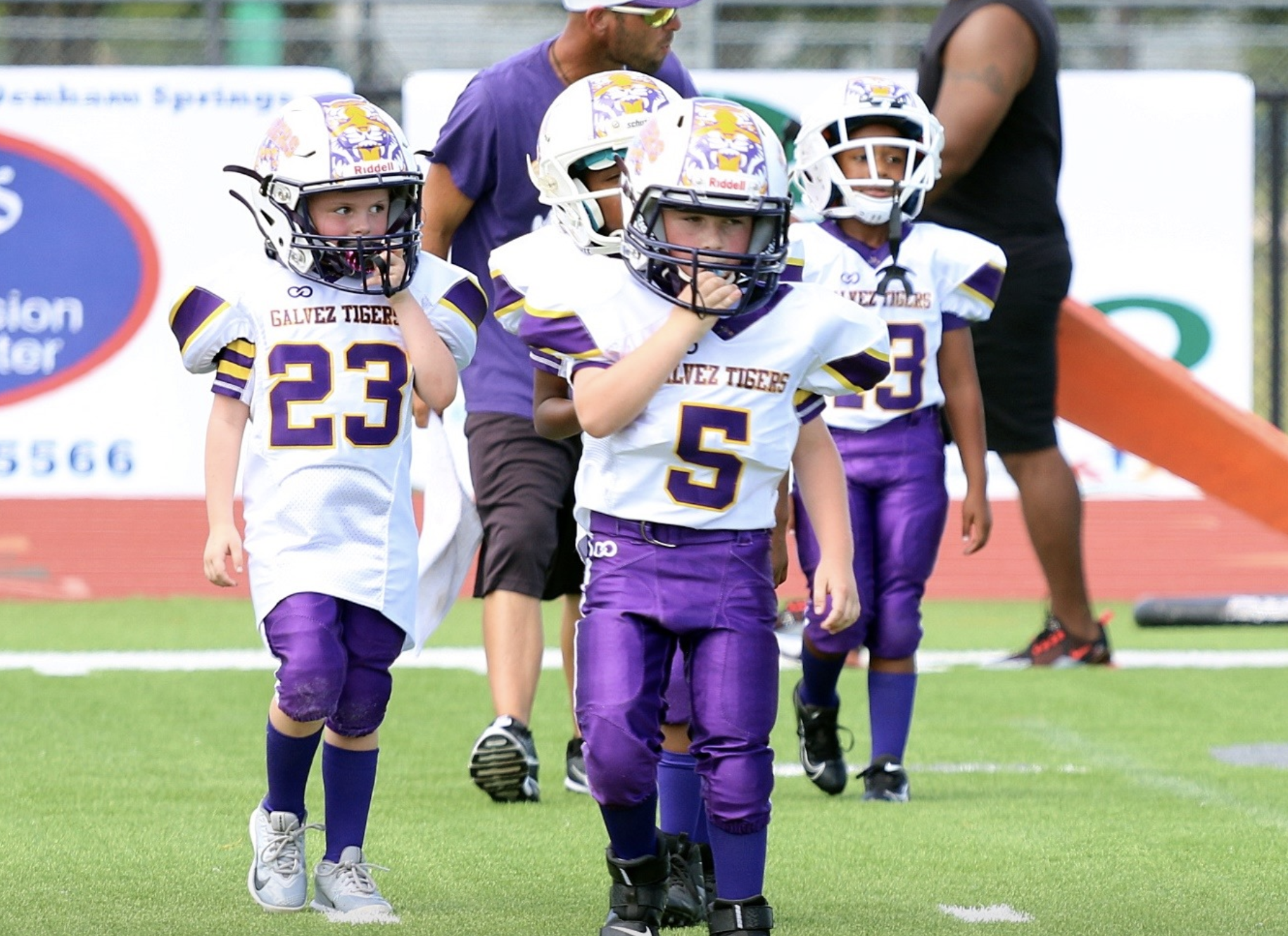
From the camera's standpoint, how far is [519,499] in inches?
198

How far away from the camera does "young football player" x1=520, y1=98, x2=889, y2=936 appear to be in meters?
3.28

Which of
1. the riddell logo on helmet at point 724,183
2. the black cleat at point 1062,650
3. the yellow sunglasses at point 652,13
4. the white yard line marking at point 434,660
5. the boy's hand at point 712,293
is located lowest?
the white yard line marking at point 434,660

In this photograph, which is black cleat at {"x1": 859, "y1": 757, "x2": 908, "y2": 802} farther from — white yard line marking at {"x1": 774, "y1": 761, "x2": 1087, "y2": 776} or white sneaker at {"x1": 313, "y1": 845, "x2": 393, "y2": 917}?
white sneaker at {"x1": 313, "y1": 845, "x2": 393, "y2": 917}

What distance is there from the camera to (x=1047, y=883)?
391 cm

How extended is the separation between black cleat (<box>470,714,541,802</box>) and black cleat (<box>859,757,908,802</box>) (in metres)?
0.77

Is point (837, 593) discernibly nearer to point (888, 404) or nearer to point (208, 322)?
point (208, 322)

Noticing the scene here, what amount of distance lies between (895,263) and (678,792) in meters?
1.69

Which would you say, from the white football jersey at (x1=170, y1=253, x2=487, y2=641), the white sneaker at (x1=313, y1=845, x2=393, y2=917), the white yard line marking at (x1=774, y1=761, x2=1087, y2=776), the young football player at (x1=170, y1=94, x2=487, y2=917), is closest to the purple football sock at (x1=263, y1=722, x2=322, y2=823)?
the young football player at (x1=170, y1=94, x2=487, y2=917)

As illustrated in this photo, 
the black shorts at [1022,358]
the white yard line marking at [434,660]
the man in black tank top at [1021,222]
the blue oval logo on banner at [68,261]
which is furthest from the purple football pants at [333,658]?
the blue oval logo on banner at [68,261]

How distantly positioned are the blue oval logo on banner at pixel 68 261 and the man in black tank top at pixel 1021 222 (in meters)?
3.89

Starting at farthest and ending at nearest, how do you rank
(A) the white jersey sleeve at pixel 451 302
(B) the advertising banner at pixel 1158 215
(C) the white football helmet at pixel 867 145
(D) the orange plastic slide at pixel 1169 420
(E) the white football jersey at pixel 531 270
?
(B) the advertising banner at pixel 1158 215 < (D) the orange plastic slide at pixel 1169 420 < (C) the white football helmet at pixel 867 145 < (A) the white jersey sleeve at pixel 451 302 < (E) the white football jersey at pixel 531 270

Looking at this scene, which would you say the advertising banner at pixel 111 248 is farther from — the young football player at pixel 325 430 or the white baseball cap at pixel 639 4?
the young football player at pixel 325 430

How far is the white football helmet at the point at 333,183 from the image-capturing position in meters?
3.68

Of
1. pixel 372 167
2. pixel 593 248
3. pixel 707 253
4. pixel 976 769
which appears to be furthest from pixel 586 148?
pixel 976 769
